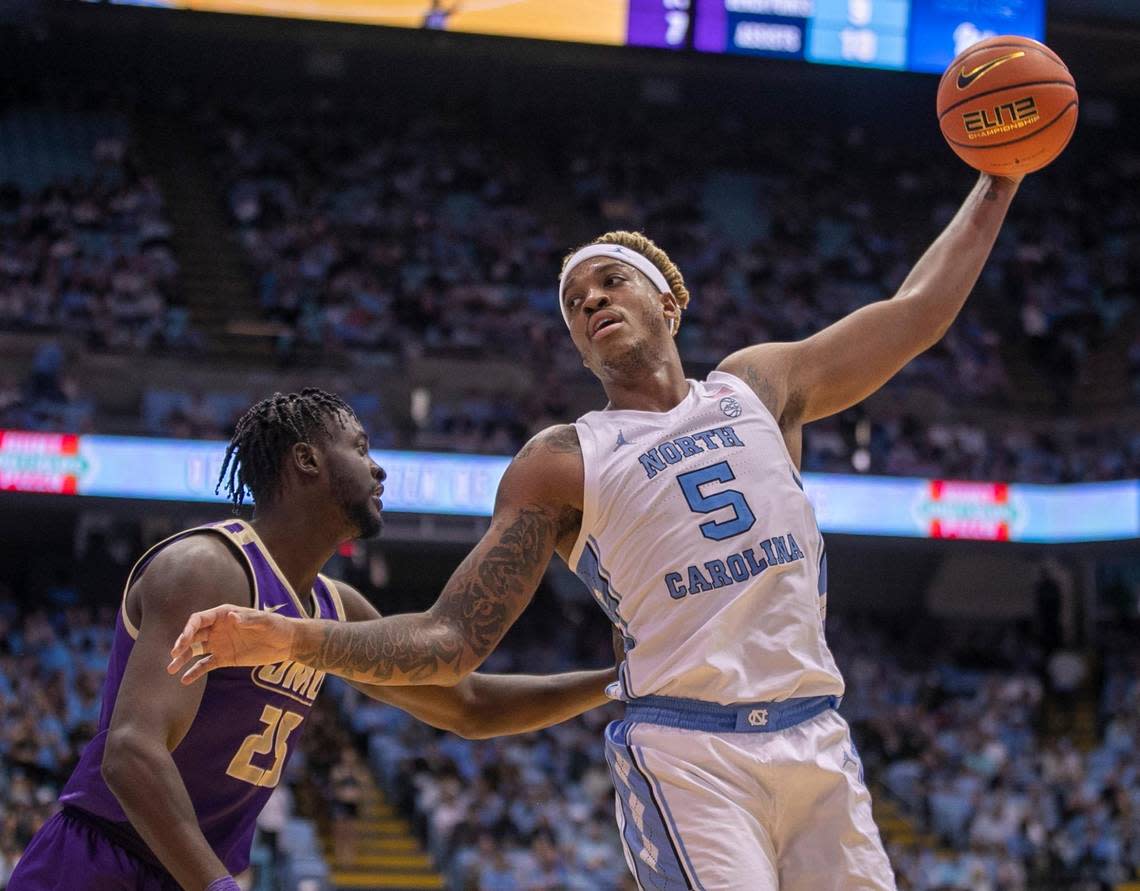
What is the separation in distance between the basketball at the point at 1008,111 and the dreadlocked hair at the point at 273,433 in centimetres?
204

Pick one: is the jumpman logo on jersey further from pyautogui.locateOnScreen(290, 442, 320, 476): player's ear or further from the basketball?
the basketball

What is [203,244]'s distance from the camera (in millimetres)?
22625

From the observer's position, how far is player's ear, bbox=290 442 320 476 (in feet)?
14.0

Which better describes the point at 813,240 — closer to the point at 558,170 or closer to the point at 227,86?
the point at 558,170

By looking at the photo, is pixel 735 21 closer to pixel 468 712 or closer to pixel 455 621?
pixel 468 712

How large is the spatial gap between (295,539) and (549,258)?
1878cm

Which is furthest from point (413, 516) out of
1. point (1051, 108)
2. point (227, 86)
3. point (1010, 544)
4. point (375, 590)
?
point (1051, 108)

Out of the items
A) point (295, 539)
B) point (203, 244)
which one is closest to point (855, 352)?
point (295, 539)

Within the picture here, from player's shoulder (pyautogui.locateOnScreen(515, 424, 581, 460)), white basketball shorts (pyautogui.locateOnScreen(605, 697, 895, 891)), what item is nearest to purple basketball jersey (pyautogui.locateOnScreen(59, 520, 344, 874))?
player's shoulder (pyautogui.locateOnScreen(515, 424, 581, 460))

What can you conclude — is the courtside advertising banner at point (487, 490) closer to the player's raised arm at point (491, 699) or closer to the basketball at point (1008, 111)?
the player's raised arm at point (491, 699)

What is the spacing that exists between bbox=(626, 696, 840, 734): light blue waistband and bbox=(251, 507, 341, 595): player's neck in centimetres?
104

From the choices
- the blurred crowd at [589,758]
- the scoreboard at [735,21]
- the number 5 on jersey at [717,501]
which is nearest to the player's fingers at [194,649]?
the number 5 on jersey at [717,501]

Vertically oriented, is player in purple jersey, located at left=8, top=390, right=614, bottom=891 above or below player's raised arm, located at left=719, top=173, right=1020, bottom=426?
below

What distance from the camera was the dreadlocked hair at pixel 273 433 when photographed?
168 inches
